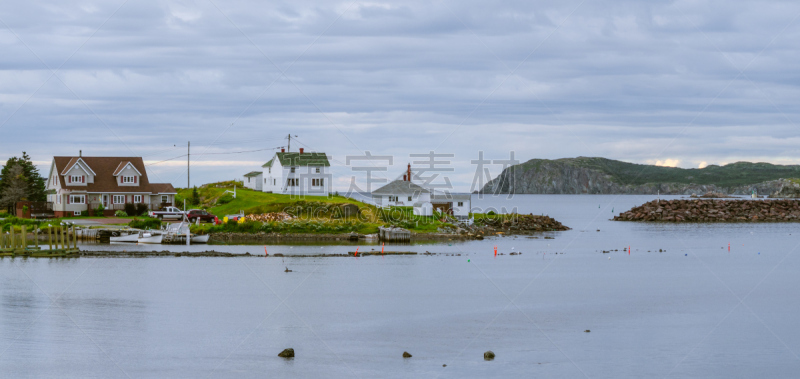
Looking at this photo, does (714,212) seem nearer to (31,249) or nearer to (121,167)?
(121,167)

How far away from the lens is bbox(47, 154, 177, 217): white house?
79.6 m

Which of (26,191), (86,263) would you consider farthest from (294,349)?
(26,191)

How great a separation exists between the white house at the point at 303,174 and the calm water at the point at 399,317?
37.9 m

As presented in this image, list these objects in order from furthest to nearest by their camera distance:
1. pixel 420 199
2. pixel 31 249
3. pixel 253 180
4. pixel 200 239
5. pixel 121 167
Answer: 1. pixel 253 180
2. pixel 420 199
3. pixel 121 167
4. pixel 200 239
5. pixel 31 249

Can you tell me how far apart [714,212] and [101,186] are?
101181mm

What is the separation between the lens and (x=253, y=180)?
10469cm

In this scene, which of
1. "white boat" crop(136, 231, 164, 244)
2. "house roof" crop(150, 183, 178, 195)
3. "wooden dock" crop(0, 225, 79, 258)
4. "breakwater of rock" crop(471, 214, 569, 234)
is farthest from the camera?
"breakwater of rock" crop(471, 214, 569, 234)

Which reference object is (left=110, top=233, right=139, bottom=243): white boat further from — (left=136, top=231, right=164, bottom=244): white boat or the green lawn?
the green lawn

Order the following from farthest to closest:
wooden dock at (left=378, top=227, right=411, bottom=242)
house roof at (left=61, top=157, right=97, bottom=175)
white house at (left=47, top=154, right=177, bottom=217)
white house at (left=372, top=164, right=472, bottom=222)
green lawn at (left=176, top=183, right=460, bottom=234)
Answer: white house at (left=372, top=164, right=472, bottom=222) → house roof at (left=61, top=157, right=97, bottom=175) → white house at (left=47, top=154, right=177, bottom=217) → green lawn at (left=176, top=183, right=460, bottom=234) → wooden dock at (left=378, top=227, right=411, bottom=242)

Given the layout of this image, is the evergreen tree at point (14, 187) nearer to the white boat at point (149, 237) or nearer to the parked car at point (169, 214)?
the parked car at point (169, 214)

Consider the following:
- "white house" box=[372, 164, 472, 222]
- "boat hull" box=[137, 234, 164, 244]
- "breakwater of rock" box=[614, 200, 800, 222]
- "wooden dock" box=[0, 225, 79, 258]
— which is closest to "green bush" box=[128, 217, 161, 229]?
"boat hull" box=[137, 234, 164, 244]

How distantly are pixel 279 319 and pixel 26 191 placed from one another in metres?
58.0

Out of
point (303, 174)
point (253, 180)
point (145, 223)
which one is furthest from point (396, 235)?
point (253, 180)

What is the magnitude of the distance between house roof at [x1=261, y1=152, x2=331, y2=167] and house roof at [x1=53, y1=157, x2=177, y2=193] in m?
15.5
